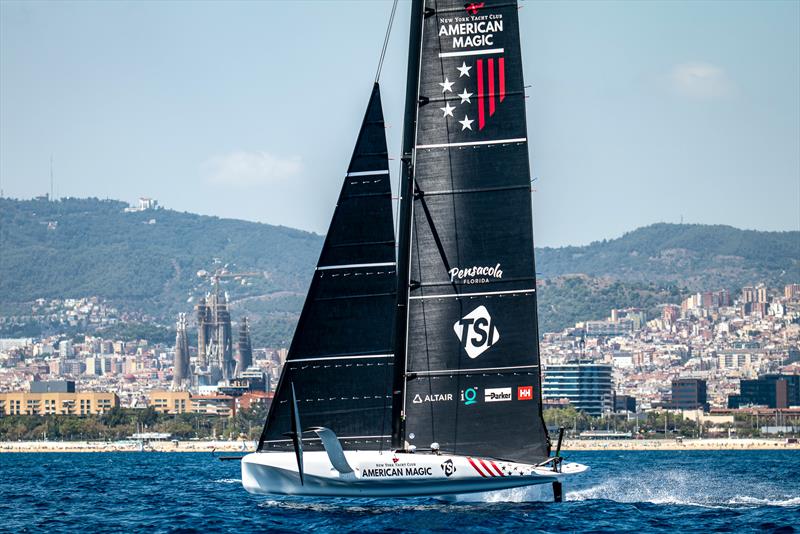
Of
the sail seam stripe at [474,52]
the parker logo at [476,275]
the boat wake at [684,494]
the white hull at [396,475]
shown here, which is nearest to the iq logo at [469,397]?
the white hull at [396,475]

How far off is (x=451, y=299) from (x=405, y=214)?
6.20 feet

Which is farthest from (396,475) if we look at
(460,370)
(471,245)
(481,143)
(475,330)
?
(481,143)

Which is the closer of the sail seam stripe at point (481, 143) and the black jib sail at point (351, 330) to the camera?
the sail seam stripe at point (481, 143)

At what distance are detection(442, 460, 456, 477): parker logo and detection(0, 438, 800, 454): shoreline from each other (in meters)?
110

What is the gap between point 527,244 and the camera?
97.8 feet

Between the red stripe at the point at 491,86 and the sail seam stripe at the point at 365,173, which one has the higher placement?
the red stripe at the point at 491,86

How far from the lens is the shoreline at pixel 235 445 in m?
143

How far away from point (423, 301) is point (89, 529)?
25.6ft

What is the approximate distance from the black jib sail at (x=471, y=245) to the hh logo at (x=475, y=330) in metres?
0.02

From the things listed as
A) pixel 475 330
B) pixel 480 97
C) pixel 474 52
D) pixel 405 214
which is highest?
pixel 474 52

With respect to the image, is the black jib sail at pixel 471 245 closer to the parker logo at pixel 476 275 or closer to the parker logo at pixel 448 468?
the parker logo at pixel 476 275

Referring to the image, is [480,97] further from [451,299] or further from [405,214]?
[451,299]

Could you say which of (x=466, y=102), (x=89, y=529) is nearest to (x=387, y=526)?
(x=89, y=529)

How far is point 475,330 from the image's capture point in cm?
2981
